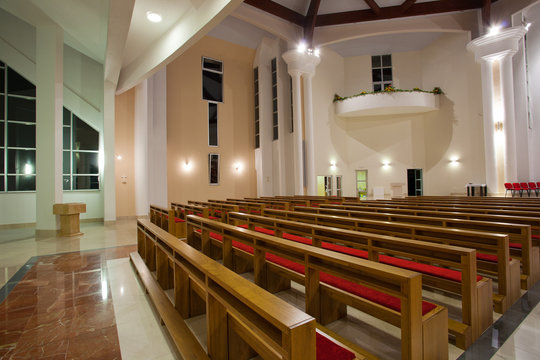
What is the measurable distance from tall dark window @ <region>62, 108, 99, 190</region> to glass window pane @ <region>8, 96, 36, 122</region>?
0.82 metres

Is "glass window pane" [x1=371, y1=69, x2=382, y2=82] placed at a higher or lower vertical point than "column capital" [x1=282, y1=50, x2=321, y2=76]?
higher

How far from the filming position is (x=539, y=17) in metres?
9.93

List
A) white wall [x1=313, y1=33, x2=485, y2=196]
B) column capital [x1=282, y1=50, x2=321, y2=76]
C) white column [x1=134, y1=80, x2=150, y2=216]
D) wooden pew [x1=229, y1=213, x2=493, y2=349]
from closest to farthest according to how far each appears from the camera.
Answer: wooden pew [x1=229, y1=213, x2=493, y2=349]
white column [x1=134, y1=80, x2=150, y2=216]
column capital [x1=282, y1=50, x2=321, y2=76]
white wall [x1=313, y1=33, x2=485, y2=196]

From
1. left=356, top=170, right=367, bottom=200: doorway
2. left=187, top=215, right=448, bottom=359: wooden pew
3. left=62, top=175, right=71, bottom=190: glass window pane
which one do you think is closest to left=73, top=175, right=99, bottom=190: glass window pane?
left=62, top=175, right=71, bottom=190: glass window pane

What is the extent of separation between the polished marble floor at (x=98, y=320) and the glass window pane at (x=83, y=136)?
17.7 ft

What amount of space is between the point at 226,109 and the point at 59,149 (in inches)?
244

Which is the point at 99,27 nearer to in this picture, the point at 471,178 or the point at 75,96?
the point at 75,96

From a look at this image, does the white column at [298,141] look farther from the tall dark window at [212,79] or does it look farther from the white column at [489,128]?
the white column at [489,128]

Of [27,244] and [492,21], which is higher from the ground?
[492,21]

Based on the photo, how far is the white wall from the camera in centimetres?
1114

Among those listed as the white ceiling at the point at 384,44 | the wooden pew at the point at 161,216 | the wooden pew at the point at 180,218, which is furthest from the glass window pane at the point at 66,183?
the white ceiling at the point at 384,44

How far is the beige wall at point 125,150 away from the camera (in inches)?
347

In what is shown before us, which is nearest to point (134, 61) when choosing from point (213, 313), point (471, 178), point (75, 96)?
point (75, 96)

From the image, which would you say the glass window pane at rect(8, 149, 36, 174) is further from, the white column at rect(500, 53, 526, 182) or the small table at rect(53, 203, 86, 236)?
the white column at rect(500, 53, 526, 182)
